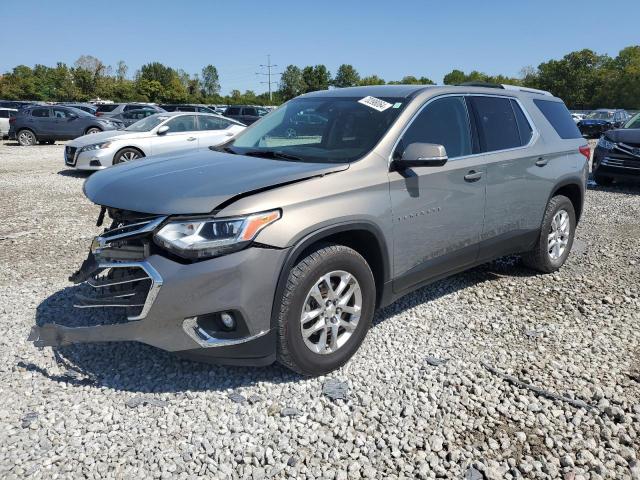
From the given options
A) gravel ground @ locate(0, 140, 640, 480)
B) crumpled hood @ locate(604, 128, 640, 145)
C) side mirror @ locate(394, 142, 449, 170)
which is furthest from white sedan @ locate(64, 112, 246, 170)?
side mirror @ locate(394, 142, 449, 170)

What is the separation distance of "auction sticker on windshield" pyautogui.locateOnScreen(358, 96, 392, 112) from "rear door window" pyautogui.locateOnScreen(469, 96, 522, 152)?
866mm

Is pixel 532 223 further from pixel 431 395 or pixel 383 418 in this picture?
pixel 383 418

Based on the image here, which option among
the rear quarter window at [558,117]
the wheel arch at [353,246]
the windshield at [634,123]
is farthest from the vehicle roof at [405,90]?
the windshield at [634,123]

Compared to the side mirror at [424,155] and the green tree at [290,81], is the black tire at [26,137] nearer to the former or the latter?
the side mirror at [424,155]

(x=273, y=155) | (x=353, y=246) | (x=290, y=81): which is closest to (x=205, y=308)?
(x=353, y=246)

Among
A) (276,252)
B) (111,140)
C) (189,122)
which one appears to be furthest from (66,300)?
(189,122)

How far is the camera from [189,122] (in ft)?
41.5

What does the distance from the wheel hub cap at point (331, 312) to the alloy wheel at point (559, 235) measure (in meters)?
2.76

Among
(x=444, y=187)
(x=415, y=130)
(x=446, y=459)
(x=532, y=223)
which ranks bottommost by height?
(x=446, y=459)

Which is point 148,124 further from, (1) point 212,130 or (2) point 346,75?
(2) point 346,75

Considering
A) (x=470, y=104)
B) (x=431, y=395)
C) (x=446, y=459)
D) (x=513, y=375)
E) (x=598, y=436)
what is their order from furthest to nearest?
(x=470, y=104) < (x=513, y=375) < (x=431, y=395) < (x=598, y=436) < (x=446, y=459)

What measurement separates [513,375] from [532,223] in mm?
1957

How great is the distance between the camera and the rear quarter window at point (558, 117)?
16.9ft

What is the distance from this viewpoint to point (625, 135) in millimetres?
10414
